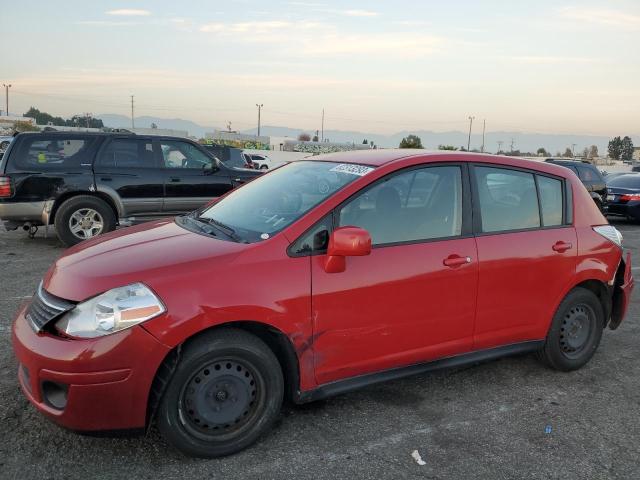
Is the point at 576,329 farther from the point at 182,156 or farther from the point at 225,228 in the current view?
the point at 182,156

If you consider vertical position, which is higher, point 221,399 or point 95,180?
point 95,180

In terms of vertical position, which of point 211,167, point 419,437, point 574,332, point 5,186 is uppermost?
point 211,167

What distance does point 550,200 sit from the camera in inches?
169

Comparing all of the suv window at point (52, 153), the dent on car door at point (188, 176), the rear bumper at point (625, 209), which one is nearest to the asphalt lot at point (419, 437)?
the suv window at point (52, 153)

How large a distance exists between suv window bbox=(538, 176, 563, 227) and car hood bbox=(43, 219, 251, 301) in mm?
2366

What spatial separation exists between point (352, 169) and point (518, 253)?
1.30 m

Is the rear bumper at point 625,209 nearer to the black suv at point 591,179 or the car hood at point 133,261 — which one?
the black suv at point 591,179

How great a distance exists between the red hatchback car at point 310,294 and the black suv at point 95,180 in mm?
5143

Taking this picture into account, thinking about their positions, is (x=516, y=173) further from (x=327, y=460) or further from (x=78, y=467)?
(x=78, y=467)

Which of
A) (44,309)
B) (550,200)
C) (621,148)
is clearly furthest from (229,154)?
(621,148)

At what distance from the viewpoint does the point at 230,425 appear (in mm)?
3055

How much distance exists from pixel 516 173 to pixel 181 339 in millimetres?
2720

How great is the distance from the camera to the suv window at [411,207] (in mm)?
3432

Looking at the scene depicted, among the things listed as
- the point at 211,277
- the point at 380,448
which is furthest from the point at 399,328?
the point at 211,277
